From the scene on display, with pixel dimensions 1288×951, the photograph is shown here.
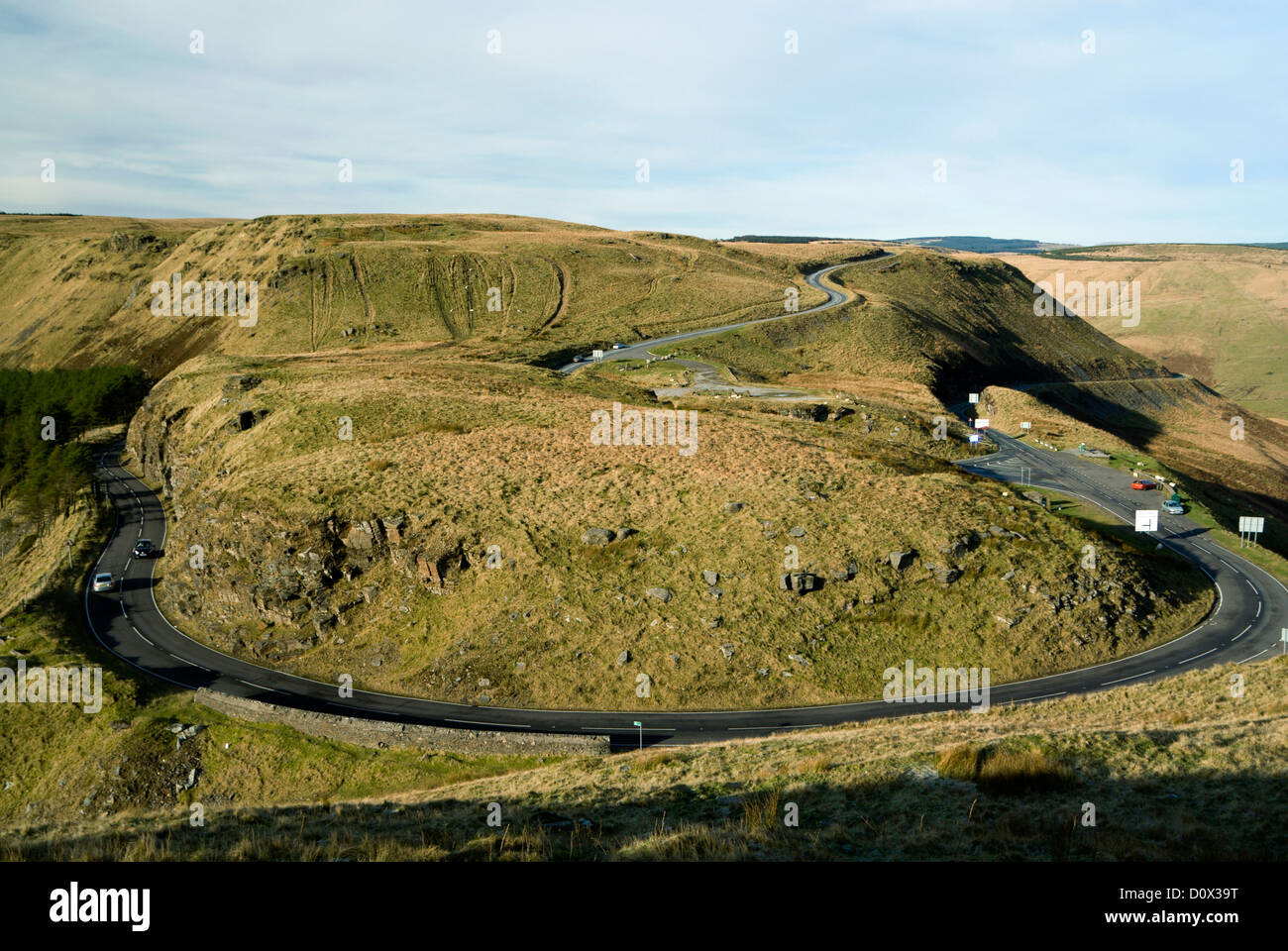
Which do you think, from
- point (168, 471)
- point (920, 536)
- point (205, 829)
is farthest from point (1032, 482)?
point (168, 471)

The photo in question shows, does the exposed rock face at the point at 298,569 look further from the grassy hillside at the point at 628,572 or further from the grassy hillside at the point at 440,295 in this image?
the grassy hillside at the point at 440,295

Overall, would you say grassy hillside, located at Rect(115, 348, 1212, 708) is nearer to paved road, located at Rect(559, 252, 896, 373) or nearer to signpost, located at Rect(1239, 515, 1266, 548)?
signpost, located at Rect(1239, 515, 1266, 548)

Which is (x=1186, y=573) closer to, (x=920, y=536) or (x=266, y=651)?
(x=920, y=536)

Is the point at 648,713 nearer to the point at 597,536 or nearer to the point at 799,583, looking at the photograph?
the point at 799,583

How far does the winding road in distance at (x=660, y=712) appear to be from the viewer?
39375 mm

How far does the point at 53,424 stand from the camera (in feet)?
331

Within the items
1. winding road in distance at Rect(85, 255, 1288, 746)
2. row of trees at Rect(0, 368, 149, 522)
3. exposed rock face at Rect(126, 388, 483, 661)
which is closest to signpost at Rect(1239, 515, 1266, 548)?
winding road in distance at Rect(85, 255, 1288, 746)

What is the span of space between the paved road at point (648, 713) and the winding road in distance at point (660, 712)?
57 millimetres

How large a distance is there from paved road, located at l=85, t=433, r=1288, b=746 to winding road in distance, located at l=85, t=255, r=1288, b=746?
0.06m

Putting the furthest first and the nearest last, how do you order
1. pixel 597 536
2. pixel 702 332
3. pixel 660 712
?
1. pixel 702 332
2. pixel 597 536
3. pixel 660 712

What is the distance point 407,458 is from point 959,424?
66224 mm

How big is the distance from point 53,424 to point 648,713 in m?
102

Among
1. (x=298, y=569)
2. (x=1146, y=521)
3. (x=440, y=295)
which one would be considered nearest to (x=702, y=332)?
(x=440, y=295)

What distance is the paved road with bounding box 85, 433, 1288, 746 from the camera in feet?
129
